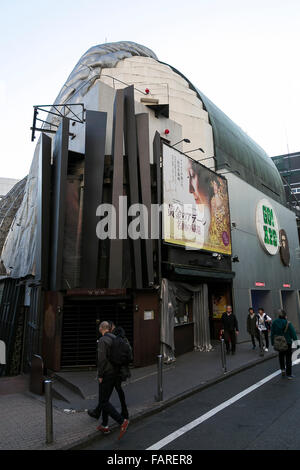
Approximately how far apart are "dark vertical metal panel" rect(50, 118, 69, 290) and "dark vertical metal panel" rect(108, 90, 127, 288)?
1711mm

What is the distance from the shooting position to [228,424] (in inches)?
216

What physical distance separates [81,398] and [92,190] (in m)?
6.55

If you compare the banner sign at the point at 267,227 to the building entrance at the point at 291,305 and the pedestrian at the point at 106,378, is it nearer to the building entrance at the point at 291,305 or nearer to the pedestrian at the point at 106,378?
the building entrance at the point at 291,305

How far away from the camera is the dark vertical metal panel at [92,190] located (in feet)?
34.0

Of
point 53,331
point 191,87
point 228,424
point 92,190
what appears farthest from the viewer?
point 191,87

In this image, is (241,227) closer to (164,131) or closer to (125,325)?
(164,131)

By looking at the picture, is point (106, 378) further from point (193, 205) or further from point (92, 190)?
point (193, 205)

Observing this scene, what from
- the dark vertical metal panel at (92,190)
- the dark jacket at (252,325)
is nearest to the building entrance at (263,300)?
the dark jacket at (252,325)

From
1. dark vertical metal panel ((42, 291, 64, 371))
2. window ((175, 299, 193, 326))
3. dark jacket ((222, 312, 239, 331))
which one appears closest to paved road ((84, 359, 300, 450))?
dark jacket ((222, 312, 239, 331))

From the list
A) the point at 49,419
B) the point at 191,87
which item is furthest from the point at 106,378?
the point at 191,87

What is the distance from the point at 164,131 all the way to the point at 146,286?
8.31 meters

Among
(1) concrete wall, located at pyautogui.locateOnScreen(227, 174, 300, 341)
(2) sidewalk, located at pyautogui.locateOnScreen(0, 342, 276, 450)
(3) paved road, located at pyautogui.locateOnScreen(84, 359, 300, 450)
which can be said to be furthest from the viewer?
(1) concrete wall, located at pyautogui.locateOnScreen(227, 174, 300, 341)

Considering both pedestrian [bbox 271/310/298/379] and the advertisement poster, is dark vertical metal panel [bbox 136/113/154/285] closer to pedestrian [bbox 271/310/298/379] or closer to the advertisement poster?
pedestrian [bbox 271/310/298/379]

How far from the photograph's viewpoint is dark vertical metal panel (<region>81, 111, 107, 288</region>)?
10.4 m
